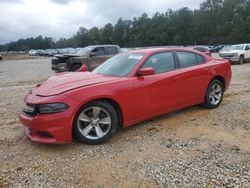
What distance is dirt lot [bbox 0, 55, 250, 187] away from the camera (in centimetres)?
347

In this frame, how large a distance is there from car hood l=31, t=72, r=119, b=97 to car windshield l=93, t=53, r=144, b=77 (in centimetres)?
25

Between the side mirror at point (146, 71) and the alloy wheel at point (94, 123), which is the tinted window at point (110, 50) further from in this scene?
the alloy wheel at point (94, 123)

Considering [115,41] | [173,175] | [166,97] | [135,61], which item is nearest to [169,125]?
[166,97]

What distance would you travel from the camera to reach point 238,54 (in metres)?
20.8

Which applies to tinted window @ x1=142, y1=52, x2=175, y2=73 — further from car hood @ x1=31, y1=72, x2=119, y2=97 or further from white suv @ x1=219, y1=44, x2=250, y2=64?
white suv @ x1=219, y1=44, x2=250, y2=64

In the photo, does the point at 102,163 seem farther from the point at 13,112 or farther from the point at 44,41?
the point at 44,41

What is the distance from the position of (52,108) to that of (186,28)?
3253 inches

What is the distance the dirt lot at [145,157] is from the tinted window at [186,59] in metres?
1.14

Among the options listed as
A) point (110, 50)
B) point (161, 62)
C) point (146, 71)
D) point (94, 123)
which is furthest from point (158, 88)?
point (110, 50)

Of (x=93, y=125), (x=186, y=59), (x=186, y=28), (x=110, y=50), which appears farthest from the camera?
(x=186, y=28)

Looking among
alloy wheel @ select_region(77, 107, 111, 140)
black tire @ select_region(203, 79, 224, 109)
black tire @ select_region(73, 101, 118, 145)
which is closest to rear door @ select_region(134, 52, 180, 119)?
black tire @ select_region(73, 101, 118, 145)

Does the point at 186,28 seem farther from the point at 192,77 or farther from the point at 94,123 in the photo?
the point at 94,123

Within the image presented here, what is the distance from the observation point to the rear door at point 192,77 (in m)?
5.70

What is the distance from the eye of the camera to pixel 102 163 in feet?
12.9
